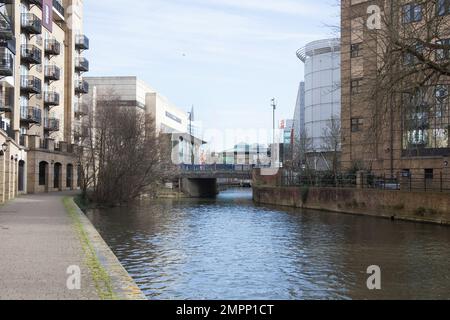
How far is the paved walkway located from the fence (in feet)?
72.5

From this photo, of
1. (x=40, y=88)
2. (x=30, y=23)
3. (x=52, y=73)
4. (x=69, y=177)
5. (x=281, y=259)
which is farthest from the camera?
(x=69, y=177)

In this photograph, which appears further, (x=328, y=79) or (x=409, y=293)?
(x=328, y=79)

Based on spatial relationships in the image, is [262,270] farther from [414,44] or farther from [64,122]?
[64,122]

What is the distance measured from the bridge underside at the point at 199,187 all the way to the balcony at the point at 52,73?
26590mm

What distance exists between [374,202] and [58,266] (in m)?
27.1

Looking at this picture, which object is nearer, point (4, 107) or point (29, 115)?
point (4, 107)

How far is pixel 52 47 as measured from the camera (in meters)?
57.5

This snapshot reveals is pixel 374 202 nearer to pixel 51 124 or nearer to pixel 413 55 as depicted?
pixel 413 55

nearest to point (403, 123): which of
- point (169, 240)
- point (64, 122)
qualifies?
point (169, 240)

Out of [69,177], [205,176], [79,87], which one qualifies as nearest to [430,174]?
[69,177]

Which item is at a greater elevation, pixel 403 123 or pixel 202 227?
Answer: pixel 403 123

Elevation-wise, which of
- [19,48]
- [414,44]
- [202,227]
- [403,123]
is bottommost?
[202,227]

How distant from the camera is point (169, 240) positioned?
2147 centimetres
